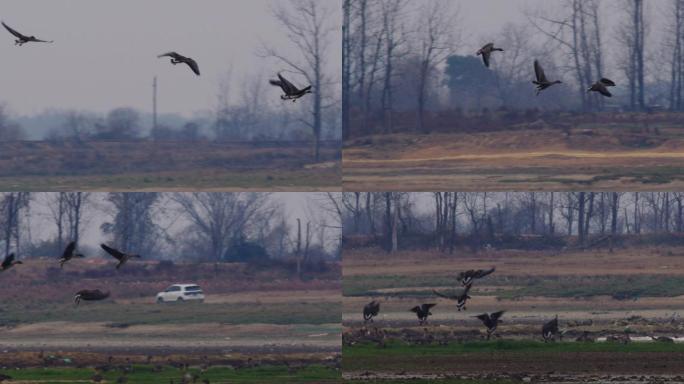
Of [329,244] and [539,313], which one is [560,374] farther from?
[329,244]

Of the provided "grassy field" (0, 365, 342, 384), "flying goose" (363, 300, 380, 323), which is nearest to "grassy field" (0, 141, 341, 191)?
"flying goose" (363, 300, 380, 323)

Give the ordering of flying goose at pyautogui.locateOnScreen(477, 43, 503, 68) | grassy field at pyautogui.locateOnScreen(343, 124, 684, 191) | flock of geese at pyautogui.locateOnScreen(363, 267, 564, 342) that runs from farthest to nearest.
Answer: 1. grassy field at pyautogui.locateOnScreen(343, 124, 684, 191)
2. flock of geese at pyautogui.locateOnScreen(363, 267, 564, 342)
3. flying goose at pyautogui.locateOnScreen(477, 43, 503, 68)

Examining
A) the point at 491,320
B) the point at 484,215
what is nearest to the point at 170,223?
the point at 484,215

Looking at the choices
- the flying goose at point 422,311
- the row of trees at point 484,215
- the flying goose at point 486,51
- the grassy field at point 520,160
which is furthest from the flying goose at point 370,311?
the flying goose at point 486,51

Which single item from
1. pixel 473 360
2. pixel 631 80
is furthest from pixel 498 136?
pixel 473 360

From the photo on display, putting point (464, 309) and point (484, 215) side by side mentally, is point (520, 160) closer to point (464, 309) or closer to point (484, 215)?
point (484, 215)

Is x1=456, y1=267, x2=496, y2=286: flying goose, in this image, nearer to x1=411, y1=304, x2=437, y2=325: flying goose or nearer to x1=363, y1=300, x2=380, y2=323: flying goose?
x1=411, y1=304, x2=437, y2=325: flying goose
